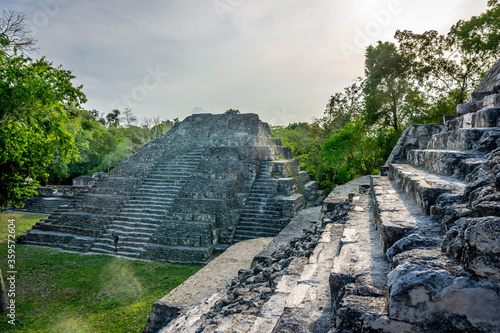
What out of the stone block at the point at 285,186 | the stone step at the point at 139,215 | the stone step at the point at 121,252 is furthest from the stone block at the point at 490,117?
the stone step at the point at 139,215

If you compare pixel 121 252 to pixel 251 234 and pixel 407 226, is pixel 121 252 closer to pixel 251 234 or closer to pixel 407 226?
pixel 251 234

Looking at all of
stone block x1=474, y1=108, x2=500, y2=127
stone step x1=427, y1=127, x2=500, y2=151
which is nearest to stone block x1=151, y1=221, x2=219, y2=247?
stone step x1=427, y1=127, x2=500, y2=151

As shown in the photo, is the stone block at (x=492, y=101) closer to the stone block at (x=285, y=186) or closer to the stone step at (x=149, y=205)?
the stone block at (x=285, y=186)

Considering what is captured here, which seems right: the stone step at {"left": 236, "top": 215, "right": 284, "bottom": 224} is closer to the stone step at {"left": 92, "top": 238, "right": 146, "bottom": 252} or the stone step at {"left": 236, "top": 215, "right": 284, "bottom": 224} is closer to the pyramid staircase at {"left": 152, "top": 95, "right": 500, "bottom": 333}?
the stone step at {"left": 92, "top": 238, "right": 146, "bottom": 252}

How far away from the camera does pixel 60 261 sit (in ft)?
21.5

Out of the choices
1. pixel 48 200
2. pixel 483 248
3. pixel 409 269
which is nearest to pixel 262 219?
pixel 409 269

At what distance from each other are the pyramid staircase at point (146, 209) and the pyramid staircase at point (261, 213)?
229 centimetres

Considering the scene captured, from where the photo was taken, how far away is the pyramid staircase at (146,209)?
716 cm

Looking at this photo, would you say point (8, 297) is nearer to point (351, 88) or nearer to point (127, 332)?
point (127, 332)

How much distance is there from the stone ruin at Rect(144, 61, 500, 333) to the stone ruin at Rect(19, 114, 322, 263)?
371 centimetres

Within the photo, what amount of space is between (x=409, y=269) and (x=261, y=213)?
6810 mm

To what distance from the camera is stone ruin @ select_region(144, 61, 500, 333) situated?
968 mm

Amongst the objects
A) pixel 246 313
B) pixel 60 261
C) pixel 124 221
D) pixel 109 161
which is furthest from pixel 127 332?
pixel 109 161

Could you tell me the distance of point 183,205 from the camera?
24.6 feet
